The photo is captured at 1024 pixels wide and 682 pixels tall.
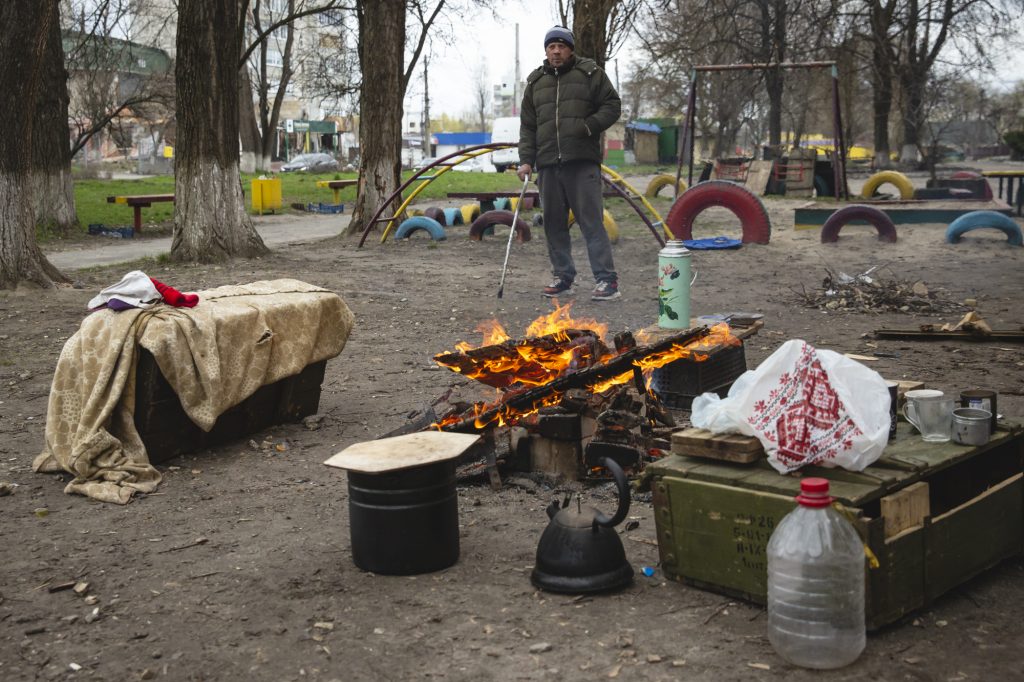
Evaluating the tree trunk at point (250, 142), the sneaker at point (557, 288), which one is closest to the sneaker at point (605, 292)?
the sneaker at point (557, 288)

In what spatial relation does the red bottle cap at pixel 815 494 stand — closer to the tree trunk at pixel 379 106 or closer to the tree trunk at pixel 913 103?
the tree trunk at pixel 379 106

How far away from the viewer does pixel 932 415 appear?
407 cm

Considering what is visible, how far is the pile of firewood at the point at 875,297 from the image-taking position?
404 inches

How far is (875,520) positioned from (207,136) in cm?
1170

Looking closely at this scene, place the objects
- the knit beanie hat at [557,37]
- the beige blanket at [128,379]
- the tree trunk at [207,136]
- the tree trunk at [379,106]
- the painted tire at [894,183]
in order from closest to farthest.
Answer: the beige blanket at [128,379] < the knit beanie hat at [557,37] < the tree trunk at [207,136] < the tree trunk at [379,106] < the painted tire at [894,183]

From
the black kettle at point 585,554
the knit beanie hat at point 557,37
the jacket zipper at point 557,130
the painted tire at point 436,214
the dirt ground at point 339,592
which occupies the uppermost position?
the knit beanie hat at point 557,37

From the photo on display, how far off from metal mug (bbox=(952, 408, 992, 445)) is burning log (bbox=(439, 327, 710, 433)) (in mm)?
2010

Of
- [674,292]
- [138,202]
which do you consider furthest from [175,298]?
[138,202]

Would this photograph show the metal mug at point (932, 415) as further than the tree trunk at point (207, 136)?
No

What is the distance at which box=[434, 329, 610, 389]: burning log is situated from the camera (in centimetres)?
580

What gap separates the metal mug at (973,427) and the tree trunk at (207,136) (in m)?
11.2

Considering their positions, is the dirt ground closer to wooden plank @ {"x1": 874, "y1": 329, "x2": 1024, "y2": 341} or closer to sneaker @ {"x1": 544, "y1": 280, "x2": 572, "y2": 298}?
wooden plank @ {"x1": 874, "y1": 329, "x2": 1024, "y2": 341}

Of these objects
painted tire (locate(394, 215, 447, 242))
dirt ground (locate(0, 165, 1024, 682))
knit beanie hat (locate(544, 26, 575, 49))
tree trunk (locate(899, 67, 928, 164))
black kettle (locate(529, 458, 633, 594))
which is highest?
tree trunk (locate(899, 67, 928, 164))

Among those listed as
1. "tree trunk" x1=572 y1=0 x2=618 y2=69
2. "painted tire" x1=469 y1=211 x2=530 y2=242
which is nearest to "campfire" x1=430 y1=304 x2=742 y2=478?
"painted tire" x1=469 y1=211 x2=530 y2=242
